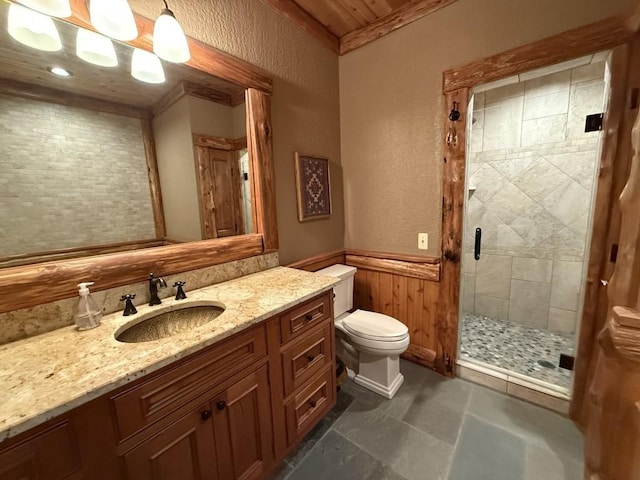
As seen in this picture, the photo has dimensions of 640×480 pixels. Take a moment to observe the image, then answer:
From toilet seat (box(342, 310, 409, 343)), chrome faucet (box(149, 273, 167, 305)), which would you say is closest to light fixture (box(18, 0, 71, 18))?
chrome faucet (box(149, 273, 167, 305))

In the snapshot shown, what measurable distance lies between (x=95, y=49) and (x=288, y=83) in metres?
1.07

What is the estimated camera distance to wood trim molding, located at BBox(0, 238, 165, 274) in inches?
38.1

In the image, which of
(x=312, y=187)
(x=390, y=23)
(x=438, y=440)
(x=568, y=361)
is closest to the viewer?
(x=438, y=440)

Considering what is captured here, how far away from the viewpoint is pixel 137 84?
1.23 m

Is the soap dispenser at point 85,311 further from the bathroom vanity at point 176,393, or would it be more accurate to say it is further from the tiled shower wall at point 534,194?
the tiled shower wall at point 534,194

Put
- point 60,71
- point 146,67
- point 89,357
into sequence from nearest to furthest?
point 89,357 < point 60,71 < point 146,67

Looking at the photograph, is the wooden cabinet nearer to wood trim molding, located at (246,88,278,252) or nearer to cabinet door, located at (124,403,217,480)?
cabinet door, located at (124,403,217,480)

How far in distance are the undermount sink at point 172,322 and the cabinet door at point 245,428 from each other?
1.17 ft

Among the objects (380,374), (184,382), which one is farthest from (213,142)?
(380,374)

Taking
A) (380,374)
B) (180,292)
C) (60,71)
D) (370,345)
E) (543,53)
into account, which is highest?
(543,53)

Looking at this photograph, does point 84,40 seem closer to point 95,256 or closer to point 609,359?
point 95,256

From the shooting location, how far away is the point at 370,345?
5.68ft

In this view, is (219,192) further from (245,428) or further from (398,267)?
(398,267)

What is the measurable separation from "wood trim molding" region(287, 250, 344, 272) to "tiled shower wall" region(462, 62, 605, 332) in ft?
4.39
